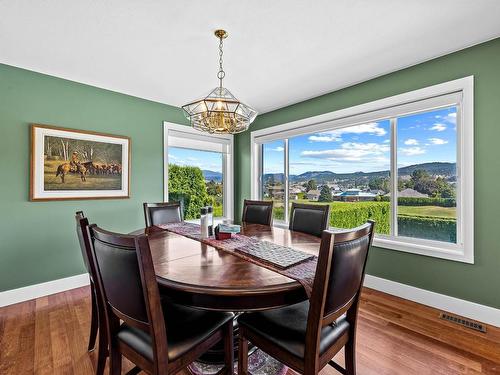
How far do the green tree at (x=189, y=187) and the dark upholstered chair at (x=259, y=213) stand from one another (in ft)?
4.60

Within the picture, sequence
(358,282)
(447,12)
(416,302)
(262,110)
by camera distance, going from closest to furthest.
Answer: (358,282) → (447,12) → (416,302) → (262,110)

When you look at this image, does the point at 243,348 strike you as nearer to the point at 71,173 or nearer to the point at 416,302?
the point at 416,302

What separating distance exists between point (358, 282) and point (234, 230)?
1010 millimetres

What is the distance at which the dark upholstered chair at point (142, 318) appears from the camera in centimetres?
102

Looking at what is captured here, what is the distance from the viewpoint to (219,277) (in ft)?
4.03

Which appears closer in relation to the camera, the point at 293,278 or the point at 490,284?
the point at 293,278

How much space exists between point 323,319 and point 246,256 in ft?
1.95

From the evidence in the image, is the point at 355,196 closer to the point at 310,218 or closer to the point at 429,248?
the point at 429,248

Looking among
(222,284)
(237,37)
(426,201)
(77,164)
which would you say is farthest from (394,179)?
(77,164)

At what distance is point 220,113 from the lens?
2012 mm

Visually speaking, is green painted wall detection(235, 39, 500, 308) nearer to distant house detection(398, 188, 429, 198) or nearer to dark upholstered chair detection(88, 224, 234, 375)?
distant house detection(398, 188, 429, 198)

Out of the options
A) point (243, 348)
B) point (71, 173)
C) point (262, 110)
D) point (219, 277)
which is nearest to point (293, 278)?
point (219, 277)

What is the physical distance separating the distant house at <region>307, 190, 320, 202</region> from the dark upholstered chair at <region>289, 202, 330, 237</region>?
115cm

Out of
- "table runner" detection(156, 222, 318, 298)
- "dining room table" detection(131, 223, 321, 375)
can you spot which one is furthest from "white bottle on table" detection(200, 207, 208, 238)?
"dining room table" detection(131, 223, 321, 375)
